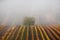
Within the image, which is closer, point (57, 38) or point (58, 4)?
point (57, 38)

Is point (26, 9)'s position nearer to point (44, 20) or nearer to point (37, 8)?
point (37, 8)

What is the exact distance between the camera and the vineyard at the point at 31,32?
170cm

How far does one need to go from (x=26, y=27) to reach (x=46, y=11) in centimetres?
→ 40

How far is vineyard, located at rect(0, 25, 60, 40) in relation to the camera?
1.70m

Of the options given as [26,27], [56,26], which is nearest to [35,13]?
[26,27]

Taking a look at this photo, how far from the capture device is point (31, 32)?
177 centimetres

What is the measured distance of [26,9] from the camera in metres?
1.85

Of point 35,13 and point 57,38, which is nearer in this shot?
point 57,38

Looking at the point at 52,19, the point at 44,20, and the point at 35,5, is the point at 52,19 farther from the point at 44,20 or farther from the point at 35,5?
the point at 35,5

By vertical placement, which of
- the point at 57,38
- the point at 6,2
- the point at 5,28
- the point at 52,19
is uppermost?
the point at 6,2

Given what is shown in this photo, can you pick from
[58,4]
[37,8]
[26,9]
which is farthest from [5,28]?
[58,4]

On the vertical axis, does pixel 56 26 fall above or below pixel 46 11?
below

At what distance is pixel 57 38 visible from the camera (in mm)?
1663

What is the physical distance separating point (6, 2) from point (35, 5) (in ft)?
1.53
